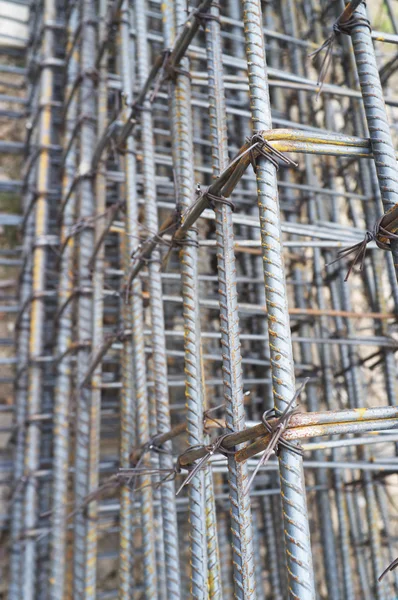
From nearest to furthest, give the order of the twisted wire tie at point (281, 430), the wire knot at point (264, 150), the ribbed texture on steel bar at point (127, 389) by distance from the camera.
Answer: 1. the twisted wire tie at point (281, 430)
2. the wire knot at point (264, 150)
3. the ribbed texture on steel bar at point (127, 389)

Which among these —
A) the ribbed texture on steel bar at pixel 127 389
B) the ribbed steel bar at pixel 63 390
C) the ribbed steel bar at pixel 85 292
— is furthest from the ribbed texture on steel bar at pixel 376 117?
the ribbed steel bar at pixel 63 390

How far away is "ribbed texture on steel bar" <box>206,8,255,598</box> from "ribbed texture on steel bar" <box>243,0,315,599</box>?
22cm

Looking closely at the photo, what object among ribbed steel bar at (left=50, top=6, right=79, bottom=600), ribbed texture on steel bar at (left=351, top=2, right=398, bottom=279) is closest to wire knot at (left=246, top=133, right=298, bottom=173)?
ribbed texture on steel bar at (left=351, top=2, right=398, bottom=279)

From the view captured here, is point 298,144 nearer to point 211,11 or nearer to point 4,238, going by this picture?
point 211,11

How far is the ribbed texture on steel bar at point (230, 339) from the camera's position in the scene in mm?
1484

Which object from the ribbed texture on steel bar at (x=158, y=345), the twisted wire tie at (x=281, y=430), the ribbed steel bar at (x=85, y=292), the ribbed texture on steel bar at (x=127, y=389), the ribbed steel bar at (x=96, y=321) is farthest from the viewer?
the ribbed steel bar at (x=85, y=292)

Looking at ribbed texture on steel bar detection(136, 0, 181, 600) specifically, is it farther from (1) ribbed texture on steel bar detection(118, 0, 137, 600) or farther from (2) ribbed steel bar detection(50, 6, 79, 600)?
(2) ribbed steel bar detection(50, 6, 79, 600)

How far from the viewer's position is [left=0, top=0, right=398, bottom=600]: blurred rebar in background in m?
1.54

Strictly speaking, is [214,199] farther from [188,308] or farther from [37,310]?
[37,310]

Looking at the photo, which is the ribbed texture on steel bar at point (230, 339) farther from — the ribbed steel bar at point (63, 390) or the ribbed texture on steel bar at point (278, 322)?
the ribbed steel bar at point (63, 390)

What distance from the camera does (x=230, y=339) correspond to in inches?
64.7

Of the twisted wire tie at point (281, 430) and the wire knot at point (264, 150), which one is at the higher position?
the wire knot at point (264, 150)

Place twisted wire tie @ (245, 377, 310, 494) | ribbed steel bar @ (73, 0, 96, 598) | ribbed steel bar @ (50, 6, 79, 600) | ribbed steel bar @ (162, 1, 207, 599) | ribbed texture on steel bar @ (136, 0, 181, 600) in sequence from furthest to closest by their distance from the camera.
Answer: ribbed steel bar @ (50, 6, 79, 600), ribbed steel bar @ (73, 0, 96, 598), ribbed texture on steel bar @ (136, 0, 181, 600), ribbed steel bar @ (162, 1, 207, 599), twisted wire tie @ (245, 377, 310, 494)

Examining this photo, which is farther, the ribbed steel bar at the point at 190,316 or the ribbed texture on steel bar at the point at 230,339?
the ribbed steel bar at the point at 190,316
